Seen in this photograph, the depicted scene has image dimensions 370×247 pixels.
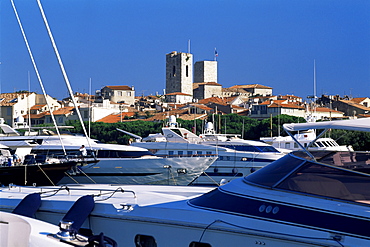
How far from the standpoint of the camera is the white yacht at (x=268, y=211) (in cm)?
429

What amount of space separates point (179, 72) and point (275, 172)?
117537 millimetres

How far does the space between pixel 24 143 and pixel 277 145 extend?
14.9 metres

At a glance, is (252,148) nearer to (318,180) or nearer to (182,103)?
(318,180)

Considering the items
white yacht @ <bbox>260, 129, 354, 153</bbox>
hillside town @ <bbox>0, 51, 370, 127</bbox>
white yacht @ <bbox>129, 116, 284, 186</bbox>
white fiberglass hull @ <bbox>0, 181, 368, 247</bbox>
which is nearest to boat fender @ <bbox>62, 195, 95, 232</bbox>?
white fiberglass hull @ <bbox>0, 181, 368, 247</bbox>

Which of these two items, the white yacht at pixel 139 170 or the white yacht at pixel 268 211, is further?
the white yacht at pixel 139 170

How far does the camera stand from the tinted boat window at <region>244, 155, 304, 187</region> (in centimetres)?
504

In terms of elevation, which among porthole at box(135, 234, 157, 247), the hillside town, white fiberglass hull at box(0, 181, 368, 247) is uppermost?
the hillside town

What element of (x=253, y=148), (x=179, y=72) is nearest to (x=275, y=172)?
(x=253, y=148)

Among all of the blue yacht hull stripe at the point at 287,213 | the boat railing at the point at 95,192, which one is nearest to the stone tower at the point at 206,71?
the boat railing at the point at 95,192

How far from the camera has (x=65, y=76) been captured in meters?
11.7

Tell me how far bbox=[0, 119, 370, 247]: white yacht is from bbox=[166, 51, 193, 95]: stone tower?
381 feet

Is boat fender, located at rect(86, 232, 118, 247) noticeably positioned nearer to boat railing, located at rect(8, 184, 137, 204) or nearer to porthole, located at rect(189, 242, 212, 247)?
porthole, located at rect(189, 242, 212, 247)

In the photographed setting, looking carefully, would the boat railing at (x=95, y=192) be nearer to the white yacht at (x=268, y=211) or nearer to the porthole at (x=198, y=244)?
the white yacht at (x=268, y=211)

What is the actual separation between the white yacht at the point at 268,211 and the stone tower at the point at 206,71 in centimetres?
12745
